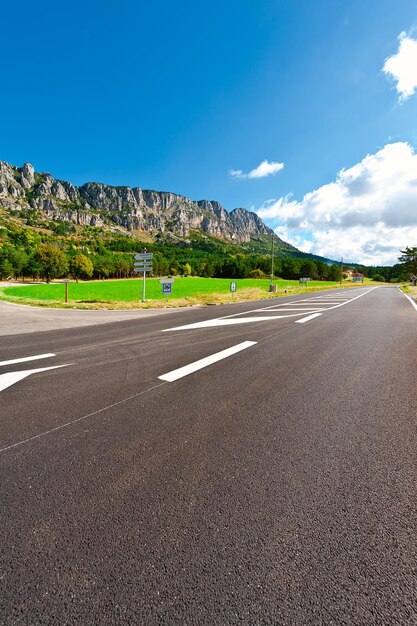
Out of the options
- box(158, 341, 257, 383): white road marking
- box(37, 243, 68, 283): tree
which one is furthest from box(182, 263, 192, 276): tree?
box(158, 341, 257, 383): white road marking

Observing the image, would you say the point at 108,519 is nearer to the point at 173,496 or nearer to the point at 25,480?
the point at 173,496

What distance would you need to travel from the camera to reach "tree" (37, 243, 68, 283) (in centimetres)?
7750

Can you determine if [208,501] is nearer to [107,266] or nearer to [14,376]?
[14,376]

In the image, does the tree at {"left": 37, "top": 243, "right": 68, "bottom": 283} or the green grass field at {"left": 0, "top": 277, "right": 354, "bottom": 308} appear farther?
the tree at {"left": 37, "top": 243, "right": 68, "bottom": 283}

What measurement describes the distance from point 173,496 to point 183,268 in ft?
456

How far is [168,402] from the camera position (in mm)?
3301

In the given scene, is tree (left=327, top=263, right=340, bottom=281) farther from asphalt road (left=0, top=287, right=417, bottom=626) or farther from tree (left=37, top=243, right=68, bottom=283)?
asphalt road (left=0, top=287, right=417, bottom=626)

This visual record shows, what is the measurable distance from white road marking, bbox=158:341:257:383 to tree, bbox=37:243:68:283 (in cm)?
8719

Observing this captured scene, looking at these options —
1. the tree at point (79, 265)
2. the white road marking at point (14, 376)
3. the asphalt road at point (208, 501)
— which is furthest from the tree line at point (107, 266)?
the white road marking at point (14, 376)

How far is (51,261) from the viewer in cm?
7838

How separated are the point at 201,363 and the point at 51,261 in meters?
88.1

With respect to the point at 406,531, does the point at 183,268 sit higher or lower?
higher

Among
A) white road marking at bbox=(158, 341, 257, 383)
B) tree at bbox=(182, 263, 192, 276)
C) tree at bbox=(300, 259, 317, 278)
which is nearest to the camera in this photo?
white road marking at bbox=(158, 341, 257, 383)

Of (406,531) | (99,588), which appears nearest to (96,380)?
(99,588)
